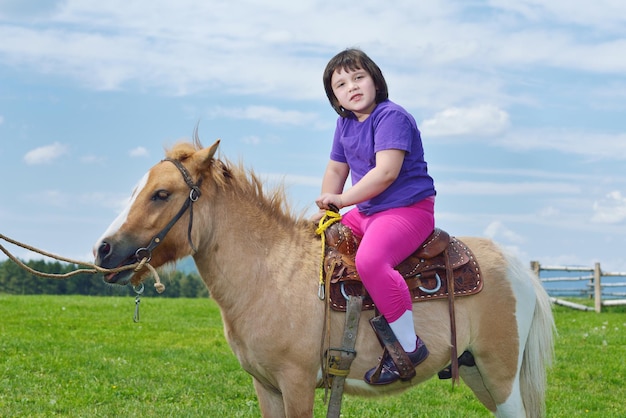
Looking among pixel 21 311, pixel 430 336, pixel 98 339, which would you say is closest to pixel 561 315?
pixel 98 339

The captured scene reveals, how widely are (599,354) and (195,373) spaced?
271 inches

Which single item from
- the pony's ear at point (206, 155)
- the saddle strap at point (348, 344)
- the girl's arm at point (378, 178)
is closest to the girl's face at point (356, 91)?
→ the girl's arm at point (378, 178)

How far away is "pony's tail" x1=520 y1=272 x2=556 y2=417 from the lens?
482cm

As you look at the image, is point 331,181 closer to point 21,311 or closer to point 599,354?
point 599,354

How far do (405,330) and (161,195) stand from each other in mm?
1722

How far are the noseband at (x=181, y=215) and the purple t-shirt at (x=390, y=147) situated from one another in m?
1.09

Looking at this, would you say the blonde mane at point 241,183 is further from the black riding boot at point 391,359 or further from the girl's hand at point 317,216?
the black riding boot at point 391,359

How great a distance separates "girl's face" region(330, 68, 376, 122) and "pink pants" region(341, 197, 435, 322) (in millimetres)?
715

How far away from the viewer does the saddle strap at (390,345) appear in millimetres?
4215

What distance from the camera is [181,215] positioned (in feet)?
13.3

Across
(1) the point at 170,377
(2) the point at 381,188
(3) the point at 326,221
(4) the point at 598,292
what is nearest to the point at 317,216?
(3) the point at 326,221

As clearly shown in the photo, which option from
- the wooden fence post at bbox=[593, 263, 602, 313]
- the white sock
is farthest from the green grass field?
the wooden fence post at bbox=[593, 263, 602, 313]

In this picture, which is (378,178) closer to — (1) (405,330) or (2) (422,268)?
(2) (422,268)

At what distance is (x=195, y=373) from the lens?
31.3ft
